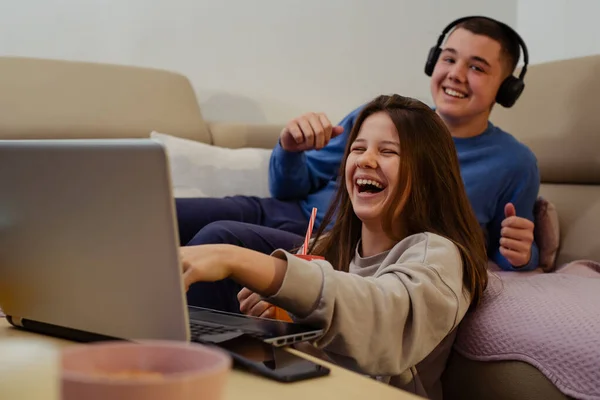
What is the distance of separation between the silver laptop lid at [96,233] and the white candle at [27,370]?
4cm

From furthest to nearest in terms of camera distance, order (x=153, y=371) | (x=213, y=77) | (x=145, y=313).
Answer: (x=213, y=77) → (x=145, y=313) → (x=153, y=371)

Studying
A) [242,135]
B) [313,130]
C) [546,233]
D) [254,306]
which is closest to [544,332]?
[254,306]

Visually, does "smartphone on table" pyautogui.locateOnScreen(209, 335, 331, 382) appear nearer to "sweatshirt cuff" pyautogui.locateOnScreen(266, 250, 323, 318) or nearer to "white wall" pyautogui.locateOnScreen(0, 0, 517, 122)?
"sweatshirt cuff" pyautogui.locateOnScreen(266, 250, 323, 318)

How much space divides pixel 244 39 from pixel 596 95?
1155 millimetres

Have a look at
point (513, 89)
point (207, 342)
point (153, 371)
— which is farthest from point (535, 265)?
point (153, 371)

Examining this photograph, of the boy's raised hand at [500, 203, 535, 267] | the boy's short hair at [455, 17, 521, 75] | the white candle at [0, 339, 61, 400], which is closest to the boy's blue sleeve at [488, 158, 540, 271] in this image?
the boy's raised hand at [500, 203, 535, 267]

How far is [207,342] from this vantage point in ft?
2.52

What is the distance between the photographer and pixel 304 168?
74.5 inches

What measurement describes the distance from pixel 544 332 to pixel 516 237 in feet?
1.59

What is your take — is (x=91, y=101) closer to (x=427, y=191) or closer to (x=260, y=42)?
(x=260, y=42)

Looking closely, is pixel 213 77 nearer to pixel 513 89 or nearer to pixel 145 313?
pixel 513 89

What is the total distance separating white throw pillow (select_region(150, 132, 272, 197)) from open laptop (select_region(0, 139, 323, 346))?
1.15m

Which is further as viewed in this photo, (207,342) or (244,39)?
(244,39)

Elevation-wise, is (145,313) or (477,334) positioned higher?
(145,313)
